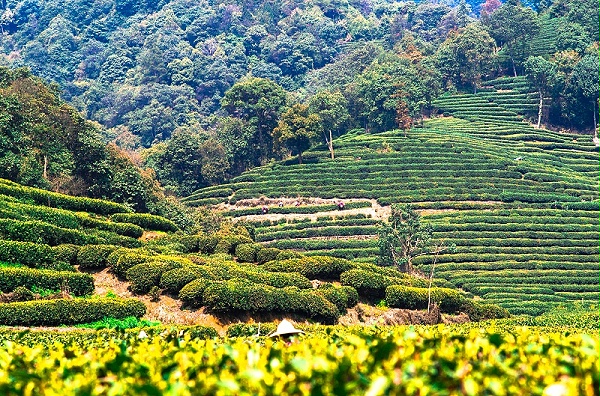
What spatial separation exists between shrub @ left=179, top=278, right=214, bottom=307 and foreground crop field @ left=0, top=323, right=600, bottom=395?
2043cm

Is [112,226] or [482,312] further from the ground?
[112,226]

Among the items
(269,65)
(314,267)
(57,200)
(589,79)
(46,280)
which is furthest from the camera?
(269,65)

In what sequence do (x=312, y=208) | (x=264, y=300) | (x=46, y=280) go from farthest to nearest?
(x=312, y=208) < (x=46, y=280) < (x=264, y=300)

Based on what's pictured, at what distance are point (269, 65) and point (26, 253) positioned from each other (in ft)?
414

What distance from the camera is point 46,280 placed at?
106 feet

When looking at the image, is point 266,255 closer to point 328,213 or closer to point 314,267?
point 314,267

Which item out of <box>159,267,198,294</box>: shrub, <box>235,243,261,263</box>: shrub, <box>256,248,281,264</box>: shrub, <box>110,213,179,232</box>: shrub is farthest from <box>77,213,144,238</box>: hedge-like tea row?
<box>159,267,198,294</box>: shrub

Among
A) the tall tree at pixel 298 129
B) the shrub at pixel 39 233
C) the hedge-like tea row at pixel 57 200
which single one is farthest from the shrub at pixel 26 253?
the tall tree at pixel 298 129

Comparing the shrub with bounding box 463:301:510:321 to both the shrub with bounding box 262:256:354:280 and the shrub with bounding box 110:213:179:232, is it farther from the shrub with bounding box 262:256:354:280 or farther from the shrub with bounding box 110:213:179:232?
the shrub with bounding box 110:213:179:232

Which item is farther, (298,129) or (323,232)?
(298,129)

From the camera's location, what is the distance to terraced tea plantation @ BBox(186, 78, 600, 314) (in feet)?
188

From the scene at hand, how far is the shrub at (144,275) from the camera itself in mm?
33969

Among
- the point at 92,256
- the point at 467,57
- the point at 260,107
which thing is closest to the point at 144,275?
the point at 92,256

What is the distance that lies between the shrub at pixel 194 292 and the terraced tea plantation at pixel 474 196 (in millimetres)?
24236
